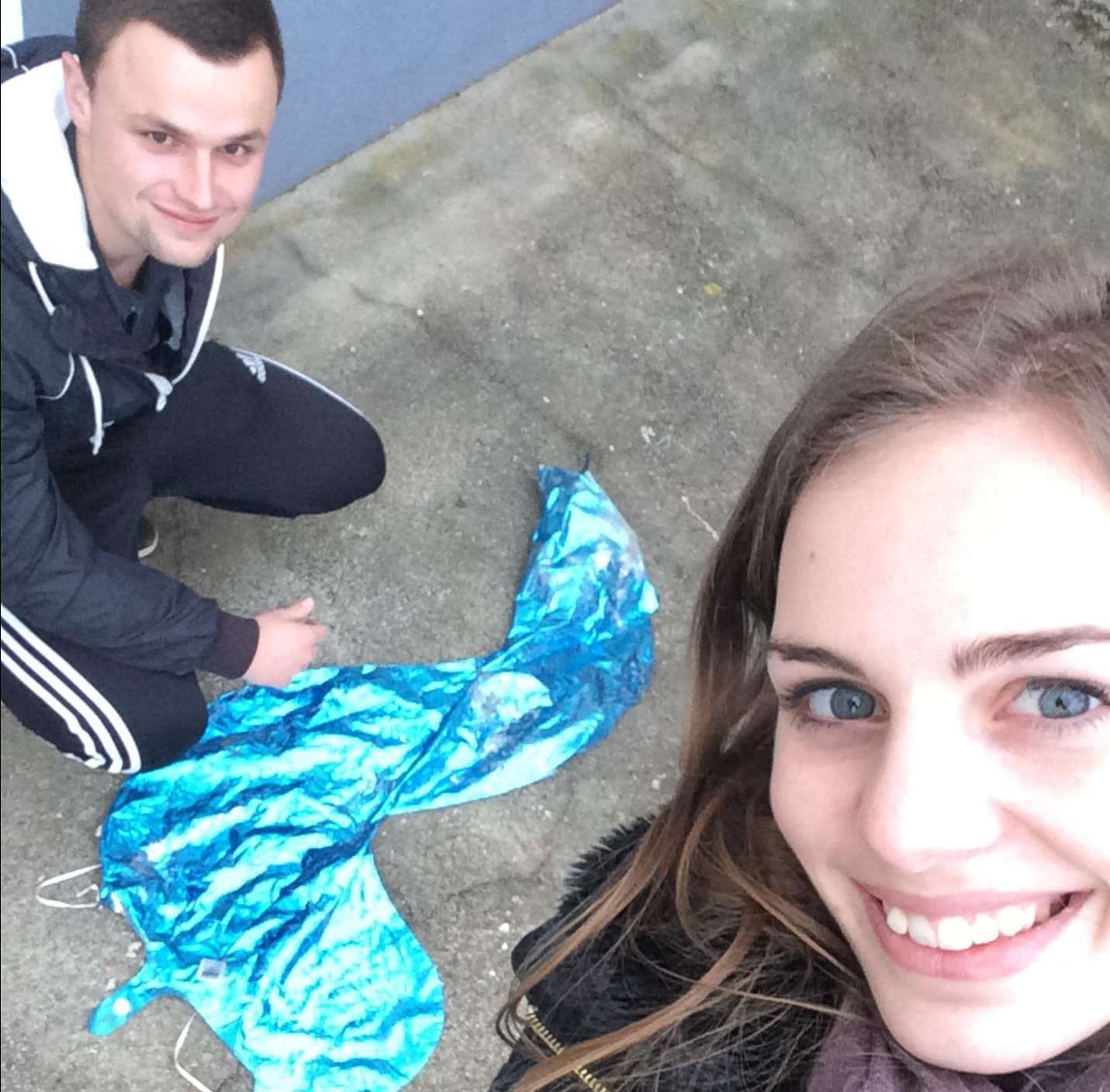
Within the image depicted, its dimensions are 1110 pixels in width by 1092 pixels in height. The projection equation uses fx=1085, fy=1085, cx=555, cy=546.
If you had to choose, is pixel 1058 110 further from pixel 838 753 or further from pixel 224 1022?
pixel 224 1022

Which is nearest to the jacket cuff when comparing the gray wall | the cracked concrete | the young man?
the young man

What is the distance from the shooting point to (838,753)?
711 mm

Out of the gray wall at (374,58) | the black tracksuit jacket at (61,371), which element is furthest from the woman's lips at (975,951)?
the gray wall at (374,58)

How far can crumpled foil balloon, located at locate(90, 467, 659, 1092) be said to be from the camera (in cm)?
126

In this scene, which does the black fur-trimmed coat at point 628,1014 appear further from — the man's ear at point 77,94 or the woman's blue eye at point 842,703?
the man's ear at point 77,94

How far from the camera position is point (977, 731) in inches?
25.5

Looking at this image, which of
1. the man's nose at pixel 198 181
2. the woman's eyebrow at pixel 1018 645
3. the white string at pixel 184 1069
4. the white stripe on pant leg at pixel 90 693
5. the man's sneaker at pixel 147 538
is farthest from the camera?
the man's sneaker at pixel 147 538

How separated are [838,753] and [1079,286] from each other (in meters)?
0.37

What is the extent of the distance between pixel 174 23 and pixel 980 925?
0.76 m

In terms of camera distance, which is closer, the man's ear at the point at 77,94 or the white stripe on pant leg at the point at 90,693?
the man's ear at the point at 77,94

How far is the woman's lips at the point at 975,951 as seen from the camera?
0.65m

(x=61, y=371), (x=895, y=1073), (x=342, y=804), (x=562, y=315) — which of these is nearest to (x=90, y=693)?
(x=342, y=804)

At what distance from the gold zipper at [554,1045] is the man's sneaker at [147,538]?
843 millimetres

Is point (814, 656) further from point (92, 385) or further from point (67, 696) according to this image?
point (67, 696)
